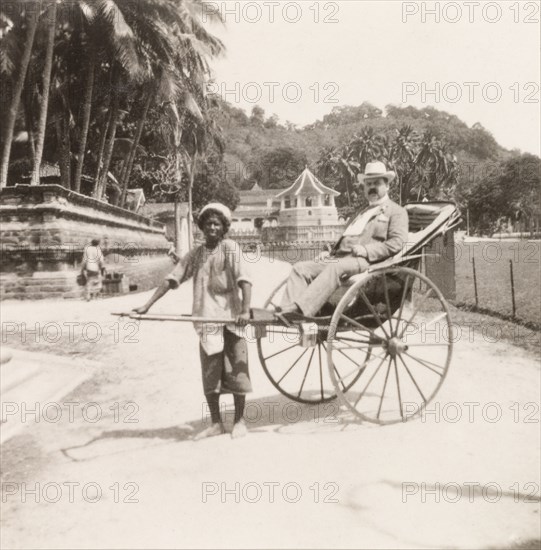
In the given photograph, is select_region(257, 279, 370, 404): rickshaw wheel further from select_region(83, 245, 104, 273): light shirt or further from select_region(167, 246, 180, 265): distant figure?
select_region(167, 246, 180, 265): distant figure

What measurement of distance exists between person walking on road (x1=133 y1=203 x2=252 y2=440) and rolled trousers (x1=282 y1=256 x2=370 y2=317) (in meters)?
0.38

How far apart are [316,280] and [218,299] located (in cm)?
70

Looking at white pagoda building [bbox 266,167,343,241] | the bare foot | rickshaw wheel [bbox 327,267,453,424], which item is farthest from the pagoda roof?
the bare foot

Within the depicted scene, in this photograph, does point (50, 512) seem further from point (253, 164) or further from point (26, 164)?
point (253, 164)

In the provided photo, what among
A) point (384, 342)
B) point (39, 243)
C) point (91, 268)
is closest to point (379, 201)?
point (384, 342)

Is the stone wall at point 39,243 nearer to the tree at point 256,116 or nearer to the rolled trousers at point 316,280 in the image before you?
the rolled trousers at point 316,280

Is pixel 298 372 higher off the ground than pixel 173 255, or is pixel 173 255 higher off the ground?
pixel 173 255

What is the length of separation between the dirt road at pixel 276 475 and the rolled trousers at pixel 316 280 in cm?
100

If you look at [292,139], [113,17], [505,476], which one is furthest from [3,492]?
[292,139]

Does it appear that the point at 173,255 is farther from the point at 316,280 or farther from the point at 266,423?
the point at 316,280

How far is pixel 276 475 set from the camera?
366cm

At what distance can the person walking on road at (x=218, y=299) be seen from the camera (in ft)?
12.7

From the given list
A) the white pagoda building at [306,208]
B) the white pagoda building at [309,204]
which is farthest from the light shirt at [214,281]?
the white pagoda building at [309,204]

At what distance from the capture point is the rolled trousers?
409cm
